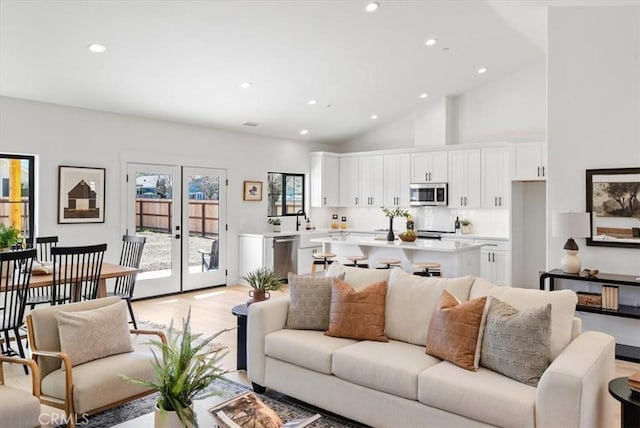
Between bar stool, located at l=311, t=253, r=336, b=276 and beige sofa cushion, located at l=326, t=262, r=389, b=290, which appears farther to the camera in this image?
bar stool, located at l=311, t=253, r=336, b=276

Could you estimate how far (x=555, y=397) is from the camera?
2.23 meters

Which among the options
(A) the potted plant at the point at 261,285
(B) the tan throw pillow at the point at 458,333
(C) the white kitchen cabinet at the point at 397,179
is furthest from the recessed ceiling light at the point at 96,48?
(C) the white kitchen cabinet at the point at 397,179

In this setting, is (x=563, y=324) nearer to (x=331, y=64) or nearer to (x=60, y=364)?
(x=60, y=364)

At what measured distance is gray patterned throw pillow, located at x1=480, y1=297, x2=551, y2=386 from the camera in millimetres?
2514

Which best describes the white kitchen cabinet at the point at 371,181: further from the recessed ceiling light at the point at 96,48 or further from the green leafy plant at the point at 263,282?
the recessed ceiling light at the point at 96,48

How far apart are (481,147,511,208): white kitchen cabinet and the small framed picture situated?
388 cm

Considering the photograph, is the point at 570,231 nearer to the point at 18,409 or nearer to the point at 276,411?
the point at 276,411

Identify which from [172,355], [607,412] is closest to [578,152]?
[607,412]

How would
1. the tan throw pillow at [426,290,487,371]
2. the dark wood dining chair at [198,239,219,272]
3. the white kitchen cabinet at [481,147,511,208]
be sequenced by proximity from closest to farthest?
the tan throw pillow at [426,290,487,371] < the white kitchen cabinet at [481,147,511,208] < the dark wood dining chair at [198,239,219,272]

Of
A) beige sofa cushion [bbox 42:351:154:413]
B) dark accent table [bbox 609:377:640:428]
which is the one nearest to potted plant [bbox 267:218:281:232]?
beige sofa cushion [bbox 42:351:154:413]

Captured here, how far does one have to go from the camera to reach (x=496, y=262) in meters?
7.37

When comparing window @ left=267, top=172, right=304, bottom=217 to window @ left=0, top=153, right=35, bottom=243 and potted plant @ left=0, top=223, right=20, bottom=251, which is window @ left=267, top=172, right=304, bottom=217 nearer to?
window @ left=0, top=153, right=35, bottom=243

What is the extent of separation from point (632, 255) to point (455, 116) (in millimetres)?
4445

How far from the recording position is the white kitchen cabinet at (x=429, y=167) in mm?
8141
